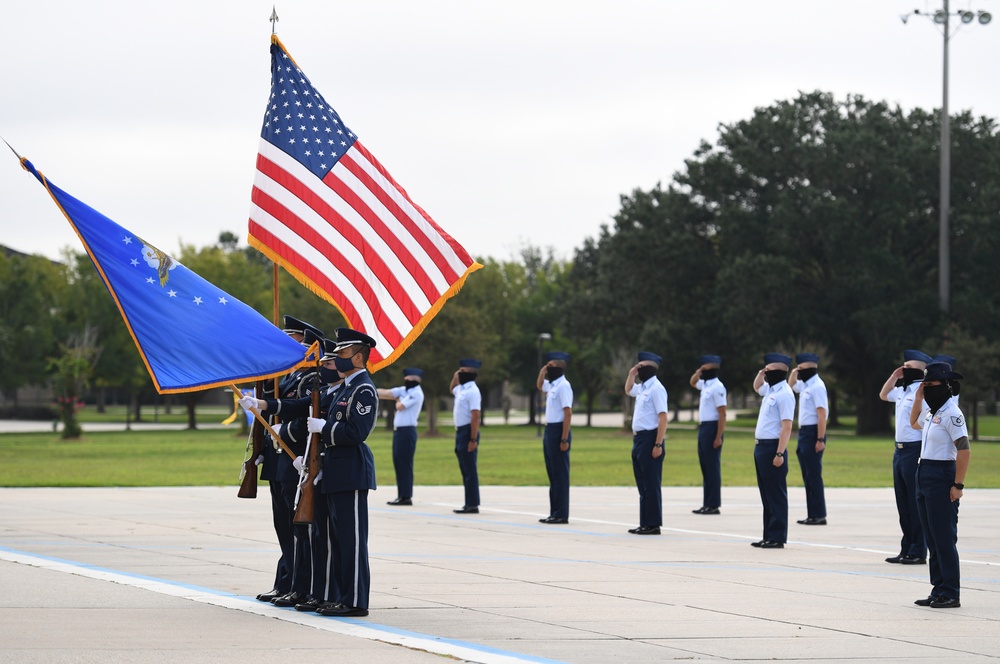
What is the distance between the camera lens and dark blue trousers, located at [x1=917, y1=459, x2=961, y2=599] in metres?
10.4

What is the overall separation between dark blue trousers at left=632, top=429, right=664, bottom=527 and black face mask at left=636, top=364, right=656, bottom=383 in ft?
2.22

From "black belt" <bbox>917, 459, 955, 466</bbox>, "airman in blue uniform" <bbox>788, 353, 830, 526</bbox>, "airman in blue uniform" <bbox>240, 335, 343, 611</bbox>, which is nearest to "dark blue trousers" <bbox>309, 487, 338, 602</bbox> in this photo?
"airman in blue uniform" <bbox>240, 335, 343, 611</bbox>

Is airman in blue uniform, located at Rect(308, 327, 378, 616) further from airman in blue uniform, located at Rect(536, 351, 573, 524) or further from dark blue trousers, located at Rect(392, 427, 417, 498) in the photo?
dark blue trousers, located at Rect(392, 427, 417, 498)

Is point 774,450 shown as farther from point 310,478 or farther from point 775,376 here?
point 310,478

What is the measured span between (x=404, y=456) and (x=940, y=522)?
1063cm

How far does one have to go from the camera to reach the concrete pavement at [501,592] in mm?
8398

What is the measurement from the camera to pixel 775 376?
51.2ft

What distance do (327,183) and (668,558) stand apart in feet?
17.7

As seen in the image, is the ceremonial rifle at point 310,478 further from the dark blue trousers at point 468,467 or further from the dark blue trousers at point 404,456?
the dark blue trousers at point 404,456

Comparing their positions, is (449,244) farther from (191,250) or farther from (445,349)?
(191,250)

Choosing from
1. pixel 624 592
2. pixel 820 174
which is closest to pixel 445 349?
pixel 820 174

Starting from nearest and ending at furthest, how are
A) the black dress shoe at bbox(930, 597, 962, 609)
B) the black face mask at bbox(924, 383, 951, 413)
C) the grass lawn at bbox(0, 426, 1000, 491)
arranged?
the black dress shoe at bbox(930, 597, 962, 609) → the black face mask at bbox(924, 383, 951, 413) → the grass lawn at bbox(0, 426, 1000, 491)

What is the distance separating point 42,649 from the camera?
805 cm

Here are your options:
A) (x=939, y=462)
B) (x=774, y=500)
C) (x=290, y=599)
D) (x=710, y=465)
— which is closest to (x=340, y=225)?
(x=290, y=599)
